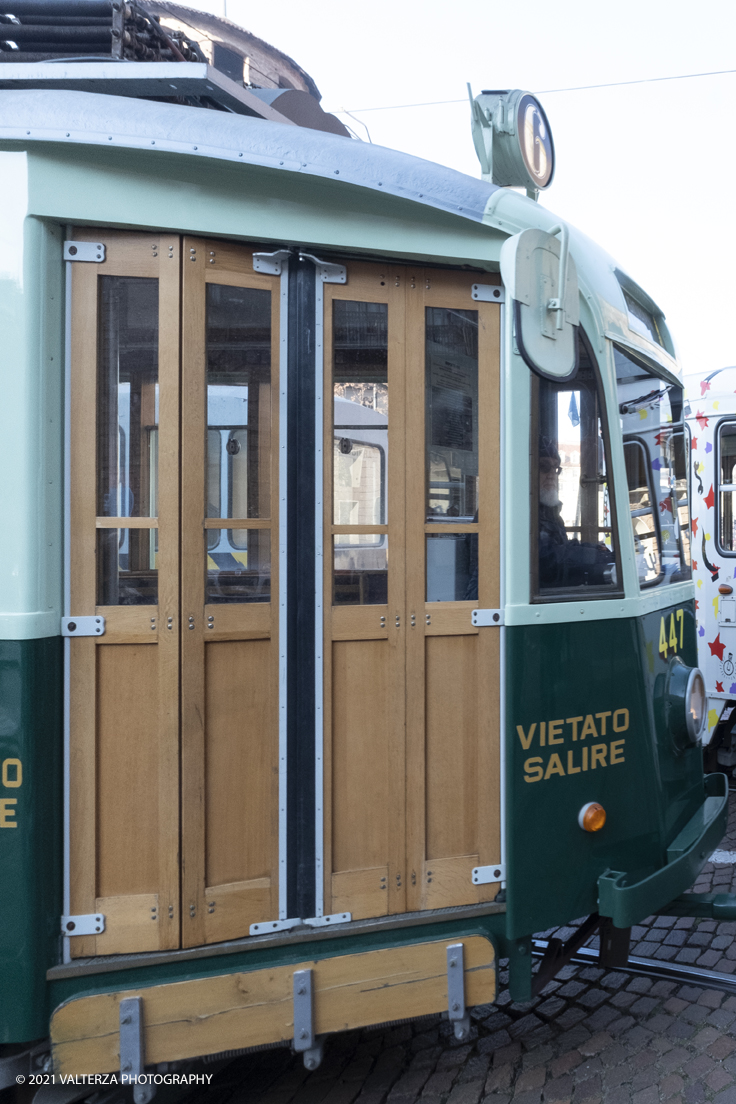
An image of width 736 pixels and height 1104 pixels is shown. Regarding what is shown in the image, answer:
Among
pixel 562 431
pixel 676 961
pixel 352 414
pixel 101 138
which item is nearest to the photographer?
pixel 101 138

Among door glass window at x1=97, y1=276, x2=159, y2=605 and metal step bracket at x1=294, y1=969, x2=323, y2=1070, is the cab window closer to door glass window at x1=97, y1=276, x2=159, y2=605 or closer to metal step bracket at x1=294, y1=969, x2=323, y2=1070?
door glass window at x1=97, y1=276, x2=159, y2=605

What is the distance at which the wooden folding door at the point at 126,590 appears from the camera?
2.25 metres

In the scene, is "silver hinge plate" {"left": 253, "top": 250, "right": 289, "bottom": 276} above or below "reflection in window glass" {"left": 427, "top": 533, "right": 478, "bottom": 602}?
above

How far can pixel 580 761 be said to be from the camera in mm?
2678

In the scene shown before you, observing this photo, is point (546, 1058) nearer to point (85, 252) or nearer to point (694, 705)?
point (694, 705)

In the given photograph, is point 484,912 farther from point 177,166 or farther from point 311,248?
point 177,166

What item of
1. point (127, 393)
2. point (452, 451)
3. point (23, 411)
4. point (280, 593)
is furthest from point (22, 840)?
point (452, 451)

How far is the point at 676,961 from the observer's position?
3.49 meters

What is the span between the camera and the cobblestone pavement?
264 cm

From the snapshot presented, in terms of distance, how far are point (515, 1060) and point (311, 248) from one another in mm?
2675

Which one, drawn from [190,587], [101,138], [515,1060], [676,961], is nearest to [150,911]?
[190,587]

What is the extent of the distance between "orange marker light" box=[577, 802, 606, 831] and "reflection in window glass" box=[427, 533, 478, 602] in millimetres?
766

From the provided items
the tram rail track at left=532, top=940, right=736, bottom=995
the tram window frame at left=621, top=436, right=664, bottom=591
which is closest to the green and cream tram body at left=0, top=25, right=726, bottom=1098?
the tram window frame at left=621, top=436, right=664, bottom=591

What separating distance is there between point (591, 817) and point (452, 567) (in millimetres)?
913
